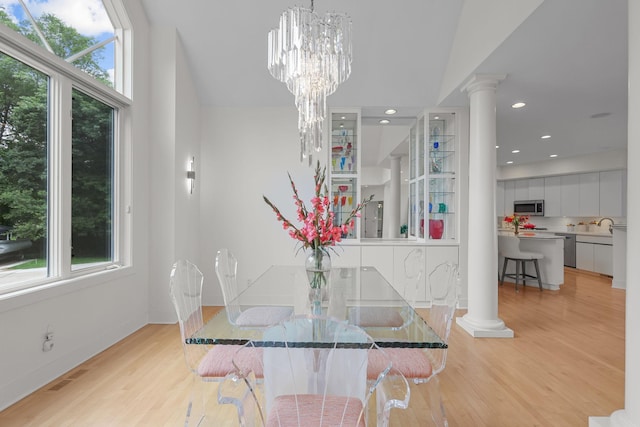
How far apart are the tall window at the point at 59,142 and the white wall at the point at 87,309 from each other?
15 centimetres

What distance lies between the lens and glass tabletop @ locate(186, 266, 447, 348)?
148 centimetres

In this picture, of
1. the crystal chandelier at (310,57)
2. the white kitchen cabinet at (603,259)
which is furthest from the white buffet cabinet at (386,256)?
the white kitchen cabinet at (603,259)

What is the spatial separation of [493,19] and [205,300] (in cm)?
472

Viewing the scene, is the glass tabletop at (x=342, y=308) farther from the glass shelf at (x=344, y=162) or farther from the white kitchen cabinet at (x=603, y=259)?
the white kitchen cabinet at (x=603, y=259)

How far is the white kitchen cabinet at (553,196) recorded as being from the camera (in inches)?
344

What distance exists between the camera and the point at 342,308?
79.7 inches

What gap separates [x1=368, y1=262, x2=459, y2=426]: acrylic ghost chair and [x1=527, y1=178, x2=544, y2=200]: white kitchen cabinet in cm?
866

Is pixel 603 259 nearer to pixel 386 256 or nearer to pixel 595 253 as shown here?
pixel 595 253

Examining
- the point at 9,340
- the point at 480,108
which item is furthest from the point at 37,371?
the point at 480,108

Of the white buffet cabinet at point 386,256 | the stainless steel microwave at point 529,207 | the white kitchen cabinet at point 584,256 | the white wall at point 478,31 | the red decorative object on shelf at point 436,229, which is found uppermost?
the white wall at point 478,31

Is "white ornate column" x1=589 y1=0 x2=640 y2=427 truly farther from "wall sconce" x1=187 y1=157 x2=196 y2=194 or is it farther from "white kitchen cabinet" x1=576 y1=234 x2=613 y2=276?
"white kitchen cabinet" x1=576 y1=234 x2=613 y2=276

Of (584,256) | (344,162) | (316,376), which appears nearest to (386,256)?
(344,162)

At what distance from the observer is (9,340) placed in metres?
2.25

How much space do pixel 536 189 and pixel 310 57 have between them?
890 cm
